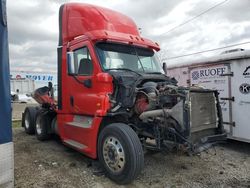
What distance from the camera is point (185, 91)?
4973mm

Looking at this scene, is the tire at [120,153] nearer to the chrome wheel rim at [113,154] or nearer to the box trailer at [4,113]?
the chrome wheel rim at [113,154]

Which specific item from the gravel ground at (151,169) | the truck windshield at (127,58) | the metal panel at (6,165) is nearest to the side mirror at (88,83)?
the truck windshield at (127,58)

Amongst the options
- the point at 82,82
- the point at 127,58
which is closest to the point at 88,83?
the point at 82,82

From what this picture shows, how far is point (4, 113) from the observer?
3.63 m

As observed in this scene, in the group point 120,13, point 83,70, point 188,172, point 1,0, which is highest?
point 120,13

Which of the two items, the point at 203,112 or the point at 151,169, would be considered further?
the point at 151,169

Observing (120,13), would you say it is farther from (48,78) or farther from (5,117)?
(48,78)

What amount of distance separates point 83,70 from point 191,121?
2473 millimetres

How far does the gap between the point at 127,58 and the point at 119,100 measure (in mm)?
1065

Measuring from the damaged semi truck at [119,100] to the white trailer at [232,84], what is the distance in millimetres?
1827

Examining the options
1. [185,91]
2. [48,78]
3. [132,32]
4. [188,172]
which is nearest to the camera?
[185,91]

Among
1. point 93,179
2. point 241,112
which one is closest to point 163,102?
point 93,179

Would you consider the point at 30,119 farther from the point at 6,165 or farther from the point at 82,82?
the point at 6,165

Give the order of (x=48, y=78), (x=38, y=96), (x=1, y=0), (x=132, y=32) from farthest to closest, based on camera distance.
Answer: (x=48, y=78)
(x=38, y=96)
(x=132, y=32)
(x=1, y=0)
